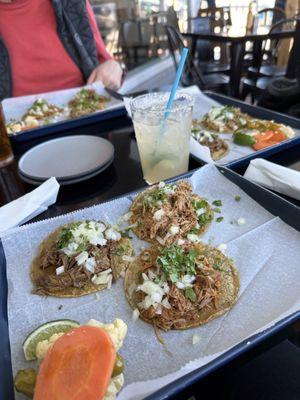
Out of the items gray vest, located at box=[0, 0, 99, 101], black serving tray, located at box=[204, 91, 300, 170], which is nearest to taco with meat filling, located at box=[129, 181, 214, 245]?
black serving tray, located at box=[204, 91, 300, 170]

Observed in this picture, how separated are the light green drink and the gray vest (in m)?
1.64

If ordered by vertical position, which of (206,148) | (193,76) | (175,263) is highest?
(206,148)

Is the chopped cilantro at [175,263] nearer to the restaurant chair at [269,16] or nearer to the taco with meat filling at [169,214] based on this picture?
the taco with meat filling at [169,214]

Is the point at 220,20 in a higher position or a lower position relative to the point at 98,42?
lower

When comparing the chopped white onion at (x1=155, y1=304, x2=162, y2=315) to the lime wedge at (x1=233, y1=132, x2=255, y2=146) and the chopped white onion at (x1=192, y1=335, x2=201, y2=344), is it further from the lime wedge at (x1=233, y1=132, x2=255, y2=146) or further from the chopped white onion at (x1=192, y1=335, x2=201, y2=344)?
the lime wedge at (x1=233, y1=132, x2=255, y2=146)

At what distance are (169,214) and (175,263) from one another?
13.1 inches

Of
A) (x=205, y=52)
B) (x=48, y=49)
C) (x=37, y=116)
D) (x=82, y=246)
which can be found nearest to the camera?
(x=82, y=246)

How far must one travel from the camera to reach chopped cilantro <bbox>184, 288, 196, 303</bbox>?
117cm

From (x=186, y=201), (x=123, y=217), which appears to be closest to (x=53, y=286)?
(x=123, y=217)

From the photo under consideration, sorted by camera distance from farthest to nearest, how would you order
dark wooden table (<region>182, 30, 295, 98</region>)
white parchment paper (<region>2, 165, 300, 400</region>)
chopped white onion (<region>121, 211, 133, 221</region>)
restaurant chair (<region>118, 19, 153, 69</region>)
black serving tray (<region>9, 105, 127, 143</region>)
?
restaurant chair (<region>118, 19, 153, 69</region>)
dark wooden table (<region>182, 30, 295, 98</region>)
black serving tray (<region>9, 105, 127, 143</region>)
chopped white onion (<region>121, 211, 133, 221</region>)
white parchment paper (<region>2, 165, 300, 400</region>)

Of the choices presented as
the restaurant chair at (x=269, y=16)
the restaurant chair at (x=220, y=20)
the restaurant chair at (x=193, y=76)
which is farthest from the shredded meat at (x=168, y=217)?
the restaurant chair at (x=269, y=16)

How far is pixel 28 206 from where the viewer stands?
4.91 feet

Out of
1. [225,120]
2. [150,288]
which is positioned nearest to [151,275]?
[150,288]

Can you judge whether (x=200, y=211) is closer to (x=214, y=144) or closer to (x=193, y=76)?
(x=214, y=144)
